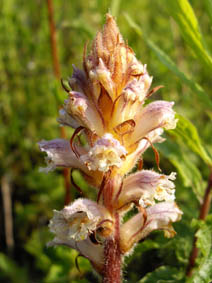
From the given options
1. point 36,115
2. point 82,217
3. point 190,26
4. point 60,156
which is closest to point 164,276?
point 82,217

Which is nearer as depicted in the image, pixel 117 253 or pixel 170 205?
pixel 117 253

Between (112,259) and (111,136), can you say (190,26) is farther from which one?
(112,259)

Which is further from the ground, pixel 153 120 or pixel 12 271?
pixel 12 271

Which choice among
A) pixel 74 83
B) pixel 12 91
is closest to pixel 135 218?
pixel 74 83

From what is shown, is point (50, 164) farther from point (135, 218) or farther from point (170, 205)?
point (170, 205)

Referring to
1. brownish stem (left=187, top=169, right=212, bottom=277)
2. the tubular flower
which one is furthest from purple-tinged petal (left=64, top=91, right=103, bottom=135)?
brownish stem (left=187, top=169, right=212, bottom=277)

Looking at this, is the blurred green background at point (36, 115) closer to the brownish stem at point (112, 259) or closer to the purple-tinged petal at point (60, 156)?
the brownish stem at point (112, 259)

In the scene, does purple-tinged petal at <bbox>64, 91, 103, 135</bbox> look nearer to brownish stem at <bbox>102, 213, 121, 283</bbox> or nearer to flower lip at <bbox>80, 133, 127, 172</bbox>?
flower lip at <bbox>80, 133, 127, 172</bbox>
